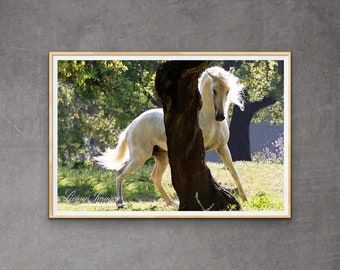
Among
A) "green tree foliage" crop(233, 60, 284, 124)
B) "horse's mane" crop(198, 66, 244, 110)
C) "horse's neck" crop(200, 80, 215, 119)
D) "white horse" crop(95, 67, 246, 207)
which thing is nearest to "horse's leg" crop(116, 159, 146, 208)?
"white horse" crop(95, 67, 246, 207)

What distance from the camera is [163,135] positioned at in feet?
10.6

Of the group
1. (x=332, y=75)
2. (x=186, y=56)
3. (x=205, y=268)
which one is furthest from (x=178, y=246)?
(x=332, y=75)

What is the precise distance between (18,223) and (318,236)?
1.94 m

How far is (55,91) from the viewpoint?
10.4 feet

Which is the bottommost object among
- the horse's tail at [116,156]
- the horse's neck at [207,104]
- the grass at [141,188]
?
the grass at [141,188]

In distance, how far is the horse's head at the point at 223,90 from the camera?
3.18m

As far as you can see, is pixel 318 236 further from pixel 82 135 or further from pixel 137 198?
pixel 82 135

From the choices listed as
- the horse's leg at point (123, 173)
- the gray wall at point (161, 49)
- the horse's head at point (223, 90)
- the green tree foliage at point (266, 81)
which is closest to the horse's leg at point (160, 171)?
the horse's leg at point (123, 173)

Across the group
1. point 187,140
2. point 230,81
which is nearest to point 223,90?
point 230,81

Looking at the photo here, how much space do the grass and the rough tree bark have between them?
0.06 metres

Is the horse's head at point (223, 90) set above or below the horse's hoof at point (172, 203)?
above

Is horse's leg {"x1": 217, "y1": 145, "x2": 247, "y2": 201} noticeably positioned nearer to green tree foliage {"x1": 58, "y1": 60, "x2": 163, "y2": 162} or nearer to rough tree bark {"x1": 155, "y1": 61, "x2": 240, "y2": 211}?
rough tree bark {"x1": 155, "y1": 61, "x2": 240, "y2": 211}

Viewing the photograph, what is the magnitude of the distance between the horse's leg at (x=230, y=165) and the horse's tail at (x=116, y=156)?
2.01ft

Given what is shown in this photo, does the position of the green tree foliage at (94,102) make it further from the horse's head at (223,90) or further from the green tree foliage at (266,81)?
the green tree foliage at (266,81)
